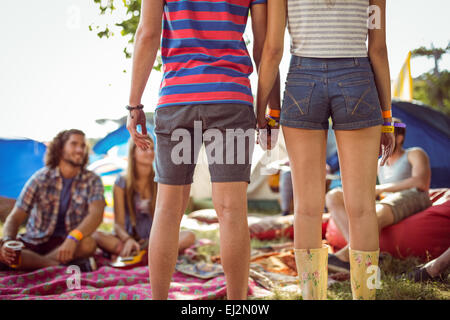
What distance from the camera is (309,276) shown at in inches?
63.5

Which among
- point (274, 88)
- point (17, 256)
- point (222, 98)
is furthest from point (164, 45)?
point (17, 256)

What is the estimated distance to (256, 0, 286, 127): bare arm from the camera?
1.56 meters

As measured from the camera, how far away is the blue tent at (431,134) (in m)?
4.14

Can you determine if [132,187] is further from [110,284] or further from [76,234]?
[110,284]

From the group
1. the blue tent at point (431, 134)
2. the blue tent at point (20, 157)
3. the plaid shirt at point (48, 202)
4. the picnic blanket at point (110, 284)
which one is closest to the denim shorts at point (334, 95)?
the picnic blanket at point (110, 284)

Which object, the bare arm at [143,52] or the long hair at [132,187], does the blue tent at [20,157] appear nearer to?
the long hair at [132,187]

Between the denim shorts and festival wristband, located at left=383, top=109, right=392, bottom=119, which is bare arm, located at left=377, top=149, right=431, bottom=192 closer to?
festival wristband, located at left=383, top=109, right=392, bottom=119

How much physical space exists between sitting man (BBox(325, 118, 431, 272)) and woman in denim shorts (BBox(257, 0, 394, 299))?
1.08 m

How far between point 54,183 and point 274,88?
80.2 inches

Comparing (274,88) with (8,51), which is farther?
(8,51)

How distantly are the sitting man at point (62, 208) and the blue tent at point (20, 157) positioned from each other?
1.24 m

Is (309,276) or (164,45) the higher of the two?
(164,45)

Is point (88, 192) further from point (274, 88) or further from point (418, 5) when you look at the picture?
point (418, 5)

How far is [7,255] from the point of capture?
2719 mm
